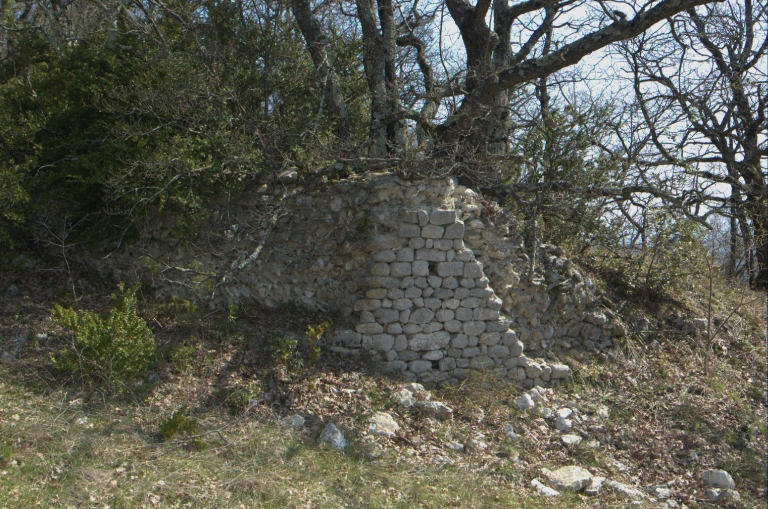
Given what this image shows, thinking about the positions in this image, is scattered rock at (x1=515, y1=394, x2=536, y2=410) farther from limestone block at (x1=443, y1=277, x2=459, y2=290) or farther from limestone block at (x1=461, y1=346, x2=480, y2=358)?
limestone block at (x1=443, y1=277, x2=459, y2=290)

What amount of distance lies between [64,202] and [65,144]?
0.70m

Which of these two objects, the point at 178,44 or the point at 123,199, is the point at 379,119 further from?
the point at 123,199

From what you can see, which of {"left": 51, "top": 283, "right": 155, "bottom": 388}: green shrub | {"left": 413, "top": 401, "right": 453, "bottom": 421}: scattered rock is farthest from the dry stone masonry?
{"left": 51, "top": 283, "right": 155, "bottom": 388}: green shrub

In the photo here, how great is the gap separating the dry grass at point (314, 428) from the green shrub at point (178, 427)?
0.35ft

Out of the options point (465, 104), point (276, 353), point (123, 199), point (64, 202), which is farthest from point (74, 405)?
point (465, 104)

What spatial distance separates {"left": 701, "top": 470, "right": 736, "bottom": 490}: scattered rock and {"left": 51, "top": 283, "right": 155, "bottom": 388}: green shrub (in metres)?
4.98

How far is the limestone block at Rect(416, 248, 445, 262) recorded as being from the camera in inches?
249

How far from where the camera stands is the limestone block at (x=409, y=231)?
6.32 metres

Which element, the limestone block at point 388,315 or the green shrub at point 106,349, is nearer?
the green shrub at point 106,349

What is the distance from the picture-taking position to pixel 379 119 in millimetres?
7473

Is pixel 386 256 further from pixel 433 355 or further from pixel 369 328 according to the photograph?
pixel 433 355

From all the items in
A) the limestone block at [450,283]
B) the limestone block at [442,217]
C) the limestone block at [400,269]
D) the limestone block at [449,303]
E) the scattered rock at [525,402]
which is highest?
the limestone block at [442,217]

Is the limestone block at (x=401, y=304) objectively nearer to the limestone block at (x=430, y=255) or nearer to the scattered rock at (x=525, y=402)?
the limestone block at (x=430, y=255)

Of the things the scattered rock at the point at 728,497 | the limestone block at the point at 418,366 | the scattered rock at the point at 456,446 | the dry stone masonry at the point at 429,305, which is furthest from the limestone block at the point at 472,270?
the scattered rock at the point at 728,497
